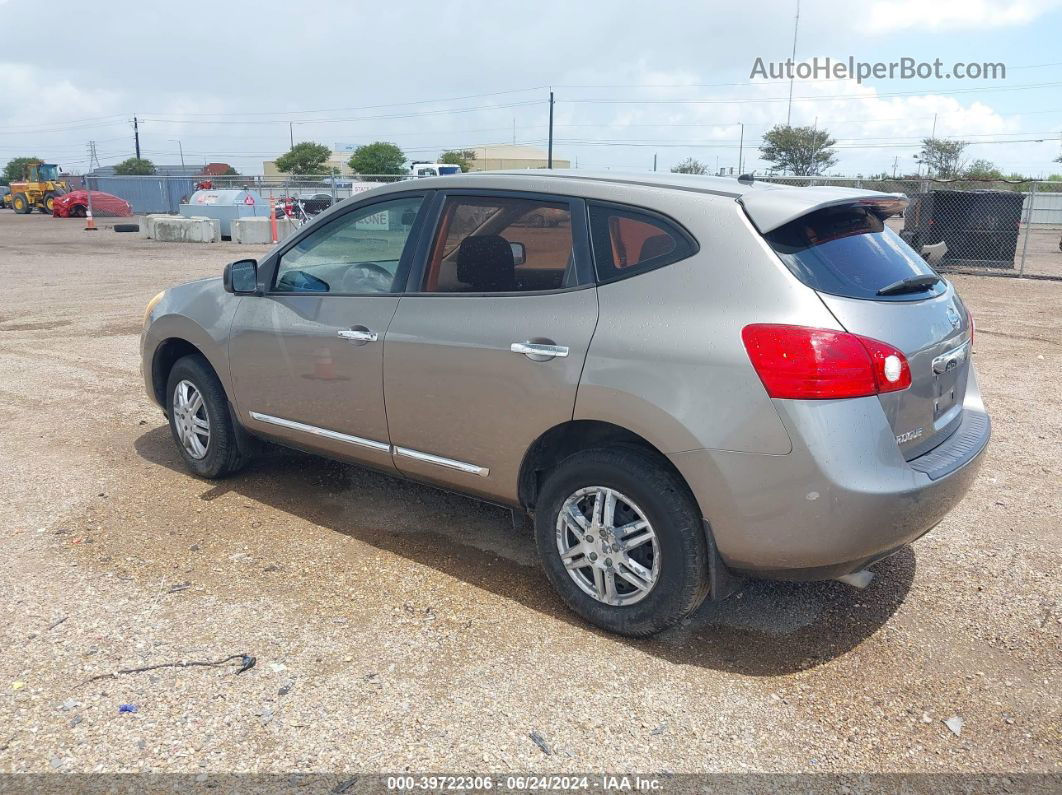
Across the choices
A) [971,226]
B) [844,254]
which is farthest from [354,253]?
[971,226]

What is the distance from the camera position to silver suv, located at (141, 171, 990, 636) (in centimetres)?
293

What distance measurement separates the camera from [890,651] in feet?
11.2

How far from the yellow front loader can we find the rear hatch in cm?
5115

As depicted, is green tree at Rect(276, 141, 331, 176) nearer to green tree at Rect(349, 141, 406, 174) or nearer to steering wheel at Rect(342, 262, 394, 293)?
green tree at Rect(349, 141, 406, 174)

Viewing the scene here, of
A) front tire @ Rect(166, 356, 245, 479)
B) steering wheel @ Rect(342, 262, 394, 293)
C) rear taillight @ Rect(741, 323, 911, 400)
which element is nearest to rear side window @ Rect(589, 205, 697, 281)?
rear taillight @ Rect(741, 323, 911, 400)

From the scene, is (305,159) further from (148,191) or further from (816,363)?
(816,363)

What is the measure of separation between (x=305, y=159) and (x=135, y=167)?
1730 cm

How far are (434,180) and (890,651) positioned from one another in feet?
9.34

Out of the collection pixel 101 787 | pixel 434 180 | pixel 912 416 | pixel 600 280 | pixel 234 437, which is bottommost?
pixel 101 787

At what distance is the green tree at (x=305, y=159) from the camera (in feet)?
262

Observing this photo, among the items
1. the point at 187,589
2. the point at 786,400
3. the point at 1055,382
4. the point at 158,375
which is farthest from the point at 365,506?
the point at 1055,382

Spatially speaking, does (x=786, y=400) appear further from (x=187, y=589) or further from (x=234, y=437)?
(x=234, y=437)

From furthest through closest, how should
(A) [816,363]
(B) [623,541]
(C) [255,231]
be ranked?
(C) [255,231] → (B) [623,541] → (A) [816,363]

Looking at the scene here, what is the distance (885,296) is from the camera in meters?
3.18
